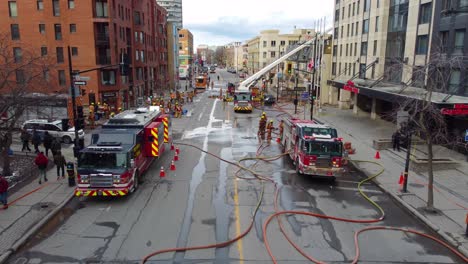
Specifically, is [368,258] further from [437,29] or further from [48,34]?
[48,34]

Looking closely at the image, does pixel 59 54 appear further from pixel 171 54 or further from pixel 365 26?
pixel 171 54

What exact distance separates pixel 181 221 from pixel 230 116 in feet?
97.5

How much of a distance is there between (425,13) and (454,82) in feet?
25.5

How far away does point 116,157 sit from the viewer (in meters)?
15.2

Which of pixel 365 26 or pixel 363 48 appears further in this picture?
pixel 363 48

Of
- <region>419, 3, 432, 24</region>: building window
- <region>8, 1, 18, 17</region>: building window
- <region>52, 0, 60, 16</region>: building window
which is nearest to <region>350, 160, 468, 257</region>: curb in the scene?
<region>419, 3, 432, 24</region>: building window

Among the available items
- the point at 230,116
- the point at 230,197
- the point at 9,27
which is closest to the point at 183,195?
the point at 230,197

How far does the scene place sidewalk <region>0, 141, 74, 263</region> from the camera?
1169cm

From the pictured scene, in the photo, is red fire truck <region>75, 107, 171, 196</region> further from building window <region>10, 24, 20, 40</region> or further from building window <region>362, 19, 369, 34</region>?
building window <region>10, 24, 20, 40</region>

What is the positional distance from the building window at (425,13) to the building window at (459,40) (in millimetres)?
4686

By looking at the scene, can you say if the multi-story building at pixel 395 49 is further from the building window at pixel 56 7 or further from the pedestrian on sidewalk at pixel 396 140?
the building window at pixel 56 7

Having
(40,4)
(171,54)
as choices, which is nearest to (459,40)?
(40,4)

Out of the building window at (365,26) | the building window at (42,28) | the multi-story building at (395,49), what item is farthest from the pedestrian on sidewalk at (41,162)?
the building window at (365,26)

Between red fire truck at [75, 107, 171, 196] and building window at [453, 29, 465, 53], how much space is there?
20.7 m
